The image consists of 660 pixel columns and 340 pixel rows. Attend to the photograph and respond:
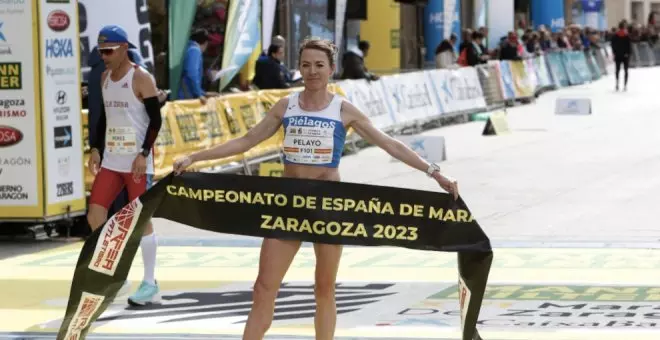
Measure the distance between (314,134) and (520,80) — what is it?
30520 millimetres

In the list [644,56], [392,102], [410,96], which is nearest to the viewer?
[392,102]

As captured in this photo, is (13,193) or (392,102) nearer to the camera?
(13,193)

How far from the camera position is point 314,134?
23.5 feet

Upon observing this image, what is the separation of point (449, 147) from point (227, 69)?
4513mm

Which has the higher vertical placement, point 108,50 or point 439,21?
point 108,50

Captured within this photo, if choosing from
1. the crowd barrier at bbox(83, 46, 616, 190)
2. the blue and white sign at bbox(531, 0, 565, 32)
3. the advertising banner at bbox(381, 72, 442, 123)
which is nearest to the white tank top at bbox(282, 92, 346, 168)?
the crowd barrier at bbox(83, 46, 616, 190)

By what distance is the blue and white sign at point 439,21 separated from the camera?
41656 millimetres

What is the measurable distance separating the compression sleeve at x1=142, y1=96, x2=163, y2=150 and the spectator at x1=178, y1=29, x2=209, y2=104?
853cm

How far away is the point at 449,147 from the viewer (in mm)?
24203

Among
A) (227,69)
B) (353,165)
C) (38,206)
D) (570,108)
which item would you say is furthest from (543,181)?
(570,108)

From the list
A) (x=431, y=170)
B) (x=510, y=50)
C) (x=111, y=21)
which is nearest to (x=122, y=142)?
(x=431, y=170)

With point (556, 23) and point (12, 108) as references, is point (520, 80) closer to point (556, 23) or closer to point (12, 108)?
point (556, 23)

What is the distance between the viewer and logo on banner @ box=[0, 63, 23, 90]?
13.1 m

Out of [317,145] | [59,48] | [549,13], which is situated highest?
[59,48]
